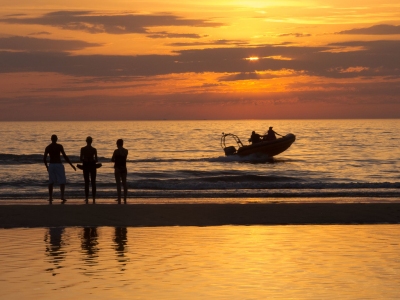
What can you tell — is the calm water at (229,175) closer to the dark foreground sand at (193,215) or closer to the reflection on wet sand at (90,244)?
the dark foreground sand at (193,215)

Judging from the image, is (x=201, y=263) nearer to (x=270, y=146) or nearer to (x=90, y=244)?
(x=90, y=244)

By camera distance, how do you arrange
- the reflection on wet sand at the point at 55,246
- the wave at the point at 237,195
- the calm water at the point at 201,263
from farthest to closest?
1. the wave at the point at 237,195
2. the reflection on wet sand at the point at 55,246
3. the calm water at the point at 201,263

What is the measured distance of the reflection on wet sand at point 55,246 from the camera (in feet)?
30.9

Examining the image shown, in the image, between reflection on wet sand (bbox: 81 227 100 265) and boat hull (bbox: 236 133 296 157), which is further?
boat hull (bbox: 236 133 296 157)

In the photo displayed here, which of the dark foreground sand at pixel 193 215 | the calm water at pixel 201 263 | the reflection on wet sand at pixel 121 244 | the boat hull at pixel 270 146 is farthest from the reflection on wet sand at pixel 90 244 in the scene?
the boat hull at pixel 270 146

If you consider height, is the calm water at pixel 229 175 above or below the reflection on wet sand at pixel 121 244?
below

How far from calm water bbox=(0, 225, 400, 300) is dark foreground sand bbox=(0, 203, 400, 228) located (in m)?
1.00

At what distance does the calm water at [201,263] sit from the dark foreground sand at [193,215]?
1.00 meters

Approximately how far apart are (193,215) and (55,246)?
15.4 feet

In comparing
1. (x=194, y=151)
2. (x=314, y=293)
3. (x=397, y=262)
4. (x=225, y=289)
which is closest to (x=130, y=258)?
(x=225, y=289)

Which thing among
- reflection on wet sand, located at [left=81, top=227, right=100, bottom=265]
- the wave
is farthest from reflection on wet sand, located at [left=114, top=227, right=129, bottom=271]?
the wave

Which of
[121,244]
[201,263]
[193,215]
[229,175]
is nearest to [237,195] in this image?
[193,215]

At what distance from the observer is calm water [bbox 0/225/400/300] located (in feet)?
25.5

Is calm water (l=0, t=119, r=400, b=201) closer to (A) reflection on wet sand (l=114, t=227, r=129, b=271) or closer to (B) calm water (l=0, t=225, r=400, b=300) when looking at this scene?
(A) reflection on wet sand (l=114, t=227, r=129, b=271)
